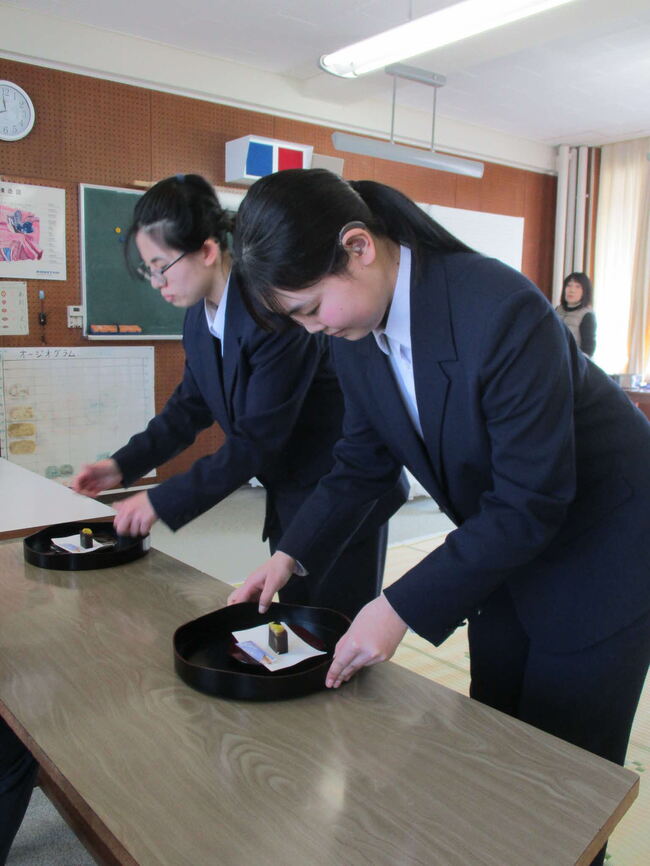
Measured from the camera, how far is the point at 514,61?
485cm

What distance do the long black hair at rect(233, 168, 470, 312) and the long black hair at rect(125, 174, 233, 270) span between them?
0.53m

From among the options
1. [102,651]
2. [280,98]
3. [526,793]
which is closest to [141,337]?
[280,98]

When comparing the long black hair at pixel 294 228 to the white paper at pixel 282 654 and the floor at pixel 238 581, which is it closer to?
the white paper at pixel 282 654

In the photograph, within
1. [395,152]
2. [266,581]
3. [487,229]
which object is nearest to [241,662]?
[266,581]

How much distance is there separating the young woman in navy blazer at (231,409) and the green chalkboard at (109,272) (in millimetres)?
3056

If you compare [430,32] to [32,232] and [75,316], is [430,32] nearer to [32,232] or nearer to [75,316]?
[32,232]

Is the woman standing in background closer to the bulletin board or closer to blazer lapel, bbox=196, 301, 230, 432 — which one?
the bulletin board

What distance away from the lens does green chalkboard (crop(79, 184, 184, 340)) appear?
455 cm

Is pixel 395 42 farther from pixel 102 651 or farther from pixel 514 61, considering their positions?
pixel 102 651

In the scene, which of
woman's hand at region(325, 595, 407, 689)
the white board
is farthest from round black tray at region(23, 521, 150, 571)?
the white board

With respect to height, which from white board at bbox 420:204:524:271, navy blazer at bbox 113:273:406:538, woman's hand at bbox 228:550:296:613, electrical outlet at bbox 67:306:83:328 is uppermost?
white board at bbox 420:204:524:271

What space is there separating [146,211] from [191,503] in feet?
1.94

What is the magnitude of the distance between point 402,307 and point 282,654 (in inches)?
20.9

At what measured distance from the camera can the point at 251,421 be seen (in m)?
1.52
